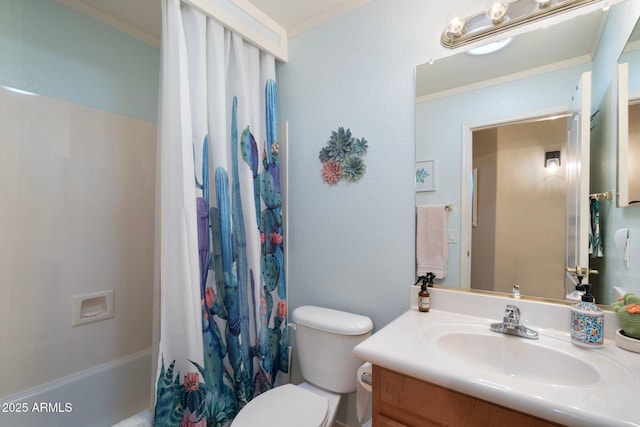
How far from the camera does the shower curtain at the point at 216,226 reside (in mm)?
1243

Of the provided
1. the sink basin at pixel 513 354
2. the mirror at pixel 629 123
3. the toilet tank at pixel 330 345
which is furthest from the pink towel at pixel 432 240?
the mirror at pixel 629 123

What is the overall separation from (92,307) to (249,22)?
1933 mm

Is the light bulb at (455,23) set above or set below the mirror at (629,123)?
above

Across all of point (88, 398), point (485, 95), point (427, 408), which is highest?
point (485, 95)

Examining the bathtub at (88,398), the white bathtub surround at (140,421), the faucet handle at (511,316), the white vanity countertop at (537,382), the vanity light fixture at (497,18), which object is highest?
the vanity light fixture at (497,18)

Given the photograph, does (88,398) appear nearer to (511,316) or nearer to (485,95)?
(511,316)

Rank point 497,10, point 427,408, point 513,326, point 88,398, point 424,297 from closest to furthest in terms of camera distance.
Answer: point 427,408 < point 513,326 < point 497,10 < point 424,297 < point 88,398

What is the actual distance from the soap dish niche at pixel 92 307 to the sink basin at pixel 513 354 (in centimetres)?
189

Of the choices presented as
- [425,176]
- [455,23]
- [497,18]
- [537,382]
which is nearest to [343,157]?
[425,176]

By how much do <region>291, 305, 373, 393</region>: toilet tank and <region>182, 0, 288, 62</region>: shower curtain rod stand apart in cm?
154

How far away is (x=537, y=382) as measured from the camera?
806 mm

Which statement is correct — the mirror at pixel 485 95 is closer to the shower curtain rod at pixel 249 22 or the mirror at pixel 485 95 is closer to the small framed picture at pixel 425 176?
the small framed picture at pixel 425 176

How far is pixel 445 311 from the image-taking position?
49.6 inches

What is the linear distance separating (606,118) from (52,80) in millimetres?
2595
